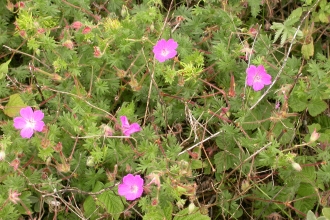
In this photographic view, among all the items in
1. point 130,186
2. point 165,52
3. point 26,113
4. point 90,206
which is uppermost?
point 165,52

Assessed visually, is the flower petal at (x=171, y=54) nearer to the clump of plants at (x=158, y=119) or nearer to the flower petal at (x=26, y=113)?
the clump of plants at (x=158, y=119)

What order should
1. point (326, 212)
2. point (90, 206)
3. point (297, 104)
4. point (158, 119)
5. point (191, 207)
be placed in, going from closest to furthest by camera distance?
point (191, 207) → point (326, 212) → point (90, 206) → point (158, 119) → point (297, 104)

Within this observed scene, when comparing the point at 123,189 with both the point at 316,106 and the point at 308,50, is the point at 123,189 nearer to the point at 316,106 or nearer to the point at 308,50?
the point at 316,106

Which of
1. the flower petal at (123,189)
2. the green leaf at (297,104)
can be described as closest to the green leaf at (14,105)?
the flower petal at (123,189)

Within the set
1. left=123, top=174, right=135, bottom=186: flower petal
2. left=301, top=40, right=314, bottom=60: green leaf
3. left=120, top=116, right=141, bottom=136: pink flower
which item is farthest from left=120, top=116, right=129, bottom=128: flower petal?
left=301, top=40, right=314, bottom=60: green leaf

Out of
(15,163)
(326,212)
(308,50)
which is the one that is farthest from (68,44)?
(326,212)

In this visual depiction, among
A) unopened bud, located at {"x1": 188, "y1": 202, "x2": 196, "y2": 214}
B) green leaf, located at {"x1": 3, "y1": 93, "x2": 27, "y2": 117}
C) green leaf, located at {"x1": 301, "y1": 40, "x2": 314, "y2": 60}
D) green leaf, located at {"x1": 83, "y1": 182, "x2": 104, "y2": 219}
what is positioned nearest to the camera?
unopened bud, located at {"x1": 188, "y1": 202, "x2": 196, "y2": 214}

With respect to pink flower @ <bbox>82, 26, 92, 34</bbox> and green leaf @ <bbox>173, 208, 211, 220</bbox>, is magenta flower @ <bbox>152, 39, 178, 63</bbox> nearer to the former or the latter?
pink flower @ <bbox>82, 26, 92, 34</bbox>
